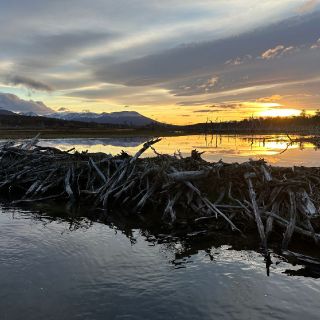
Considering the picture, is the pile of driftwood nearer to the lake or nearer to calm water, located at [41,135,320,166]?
the lake

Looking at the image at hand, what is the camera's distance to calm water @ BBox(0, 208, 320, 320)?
29.5 ft

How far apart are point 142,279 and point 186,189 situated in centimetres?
715

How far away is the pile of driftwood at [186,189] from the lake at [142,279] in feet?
5.45

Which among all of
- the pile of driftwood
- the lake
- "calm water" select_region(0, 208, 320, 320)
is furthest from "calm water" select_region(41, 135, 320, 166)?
"calm water" select_region(0, 208, 320, 320)

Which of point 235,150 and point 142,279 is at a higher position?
point 235,150

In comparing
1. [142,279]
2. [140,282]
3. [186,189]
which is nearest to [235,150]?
[186,189]

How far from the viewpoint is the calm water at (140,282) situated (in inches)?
354

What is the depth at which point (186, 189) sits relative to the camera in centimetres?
1747

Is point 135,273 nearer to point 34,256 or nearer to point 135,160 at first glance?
point 34,256

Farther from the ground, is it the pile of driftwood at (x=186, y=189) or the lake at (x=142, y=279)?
the pile of driftwood at (x=186, y=189)

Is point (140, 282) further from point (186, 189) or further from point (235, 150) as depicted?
A: point (235, 150)

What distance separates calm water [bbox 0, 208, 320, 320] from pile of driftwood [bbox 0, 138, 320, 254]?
2.19 m

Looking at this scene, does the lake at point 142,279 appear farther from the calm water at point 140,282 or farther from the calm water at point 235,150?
the calm water at point 235,150

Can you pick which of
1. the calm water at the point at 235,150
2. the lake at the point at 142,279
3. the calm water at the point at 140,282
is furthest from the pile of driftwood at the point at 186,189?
the calm water at the point at 235,150
